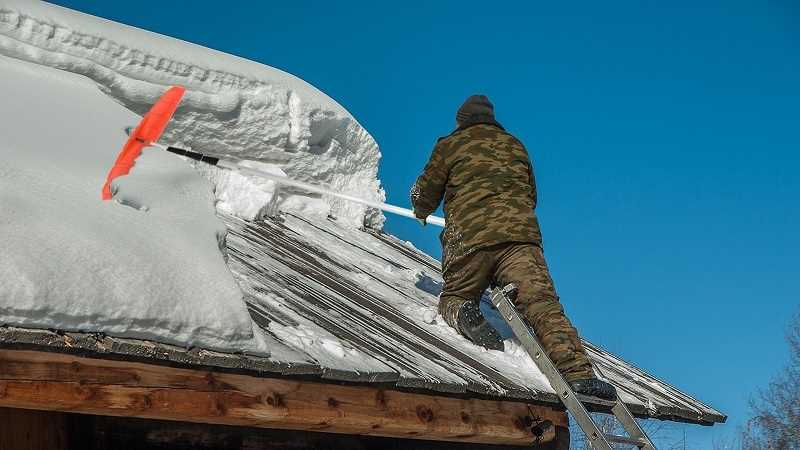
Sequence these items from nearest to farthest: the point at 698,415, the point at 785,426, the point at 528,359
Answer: the point at 528,359 < the point at 698,415 < the point at 785,426

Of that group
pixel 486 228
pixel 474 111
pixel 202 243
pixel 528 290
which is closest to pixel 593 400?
pixel 528 290

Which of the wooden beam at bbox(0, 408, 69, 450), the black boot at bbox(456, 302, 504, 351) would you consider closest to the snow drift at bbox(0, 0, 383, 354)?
the wooden beam at bbox(0, 408, 69, 450)

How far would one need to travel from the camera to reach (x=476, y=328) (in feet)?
17.8

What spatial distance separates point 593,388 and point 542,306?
529mm

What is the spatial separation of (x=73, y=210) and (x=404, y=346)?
1.81 metres

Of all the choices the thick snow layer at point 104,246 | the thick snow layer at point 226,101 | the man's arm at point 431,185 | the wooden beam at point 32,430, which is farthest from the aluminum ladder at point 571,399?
the thick snow layer at point 226,101

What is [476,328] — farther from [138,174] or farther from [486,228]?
[138,174]

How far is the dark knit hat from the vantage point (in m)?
5.71

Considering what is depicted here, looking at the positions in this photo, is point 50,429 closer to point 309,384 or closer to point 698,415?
point 309,384

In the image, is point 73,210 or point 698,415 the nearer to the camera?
point 73,210

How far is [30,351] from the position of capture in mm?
3053

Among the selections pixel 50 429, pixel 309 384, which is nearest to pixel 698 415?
pixel 309 384

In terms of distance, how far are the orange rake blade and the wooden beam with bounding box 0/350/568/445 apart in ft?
3.62

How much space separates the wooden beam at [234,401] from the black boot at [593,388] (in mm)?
360
